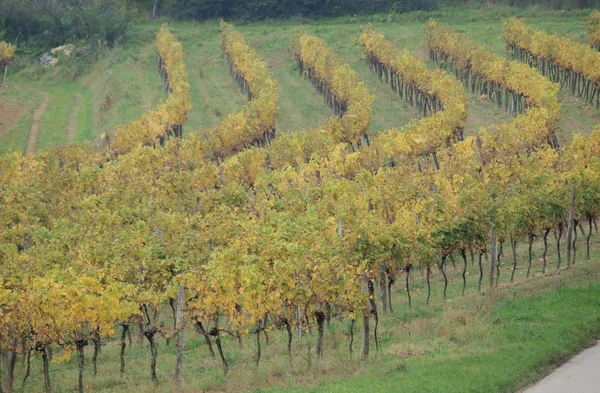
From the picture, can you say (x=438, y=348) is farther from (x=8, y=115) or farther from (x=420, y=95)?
(x=8, y=115)

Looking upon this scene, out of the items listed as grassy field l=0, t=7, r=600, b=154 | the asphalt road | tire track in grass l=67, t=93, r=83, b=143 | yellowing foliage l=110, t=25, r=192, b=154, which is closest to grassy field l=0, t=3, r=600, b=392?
the asphalt road

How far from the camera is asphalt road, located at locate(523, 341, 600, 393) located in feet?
94.1

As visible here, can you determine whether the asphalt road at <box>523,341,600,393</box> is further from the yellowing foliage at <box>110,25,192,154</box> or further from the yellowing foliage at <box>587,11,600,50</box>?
the yellowing foliage at <box>587,11,600,50</box>

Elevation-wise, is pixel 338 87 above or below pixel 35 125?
above

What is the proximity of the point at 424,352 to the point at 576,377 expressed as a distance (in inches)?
222

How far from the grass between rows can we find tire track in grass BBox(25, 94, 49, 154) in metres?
47.1

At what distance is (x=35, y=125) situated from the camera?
94125 mm

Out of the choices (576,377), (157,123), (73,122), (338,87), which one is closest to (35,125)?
(73,122)

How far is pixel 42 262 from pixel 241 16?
101 metres

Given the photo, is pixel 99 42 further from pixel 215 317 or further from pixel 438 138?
pixel 215 317

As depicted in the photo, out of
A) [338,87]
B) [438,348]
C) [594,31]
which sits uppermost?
[594,31]

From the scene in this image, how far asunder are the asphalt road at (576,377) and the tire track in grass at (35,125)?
6426cm

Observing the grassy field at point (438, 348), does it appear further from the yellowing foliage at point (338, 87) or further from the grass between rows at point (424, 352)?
the yellowing foliage at point (338, 87)

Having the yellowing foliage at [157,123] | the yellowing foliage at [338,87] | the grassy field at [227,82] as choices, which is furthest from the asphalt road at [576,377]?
the yellowing foliage at [157,123]
